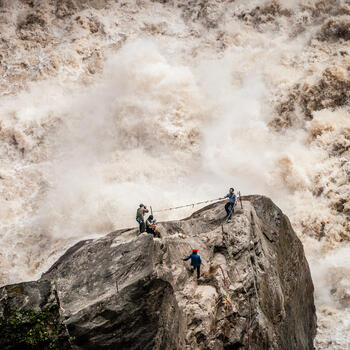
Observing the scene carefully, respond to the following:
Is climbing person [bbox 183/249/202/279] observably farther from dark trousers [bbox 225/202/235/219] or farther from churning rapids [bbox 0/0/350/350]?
churning rapids [bbox 0/0/350/350]

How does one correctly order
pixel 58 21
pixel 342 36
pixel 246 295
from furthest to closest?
pixel 58 21, pixel 342 36, pixel 246 295

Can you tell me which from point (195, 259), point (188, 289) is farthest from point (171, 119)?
point (188, 289)

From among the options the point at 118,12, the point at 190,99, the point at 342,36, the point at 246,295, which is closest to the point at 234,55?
the point at 190,99

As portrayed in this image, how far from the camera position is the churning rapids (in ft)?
45.5

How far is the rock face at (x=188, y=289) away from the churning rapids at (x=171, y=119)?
3.22 metres

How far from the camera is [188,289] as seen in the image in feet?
23.0

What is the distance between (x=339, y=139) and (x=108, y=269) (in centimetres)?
1110

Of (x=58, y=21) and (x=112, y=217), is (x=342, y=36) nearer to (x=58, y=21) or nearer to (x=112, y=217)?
(x=112, y=217)

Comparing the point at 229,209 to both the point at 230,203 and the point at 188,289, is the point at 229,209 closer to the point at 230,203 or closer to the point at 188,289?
the point at 230,203

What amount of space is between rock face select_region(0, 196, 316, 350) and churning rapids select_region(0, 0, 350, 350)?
10.6ft

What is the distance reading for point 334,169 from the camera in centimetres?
1384

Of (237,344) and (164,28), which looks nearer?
(237,344)

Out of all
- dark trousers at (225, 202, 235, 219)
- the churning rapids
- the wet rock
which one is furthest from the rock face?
the churning rapids

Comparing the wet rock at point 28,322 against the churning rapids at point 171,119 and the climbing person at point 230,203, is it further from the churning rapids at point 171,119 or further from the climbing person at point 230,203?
the churning rapids at point 171,119
